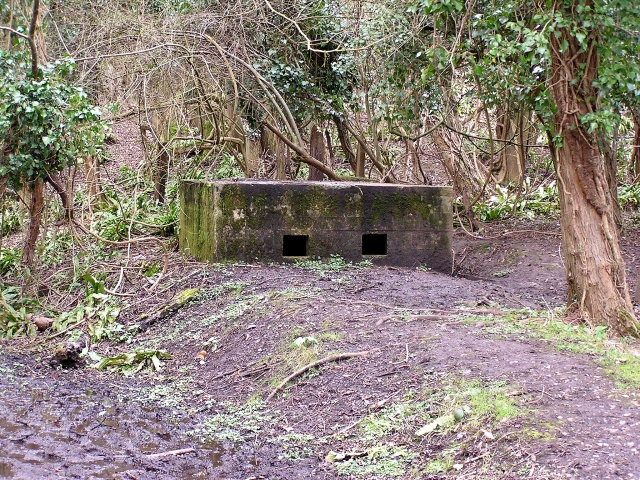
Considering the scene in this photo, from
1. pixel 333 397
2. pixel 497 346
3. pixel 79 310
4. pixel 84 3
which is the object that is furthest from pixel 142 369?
pixel 84 3

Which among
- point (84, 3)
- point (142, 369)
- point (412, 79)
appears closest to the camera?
point (142, 369)

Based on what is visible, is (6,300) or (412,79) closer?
(6,300)

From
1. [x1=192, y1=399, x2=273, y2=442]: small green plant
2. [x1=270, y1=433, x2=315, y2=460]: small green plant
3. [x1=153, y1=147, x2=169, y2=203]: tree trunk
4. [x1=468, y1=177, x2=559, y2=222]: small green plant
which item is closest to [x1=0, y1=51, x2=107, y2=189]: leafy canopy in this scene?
[x1=153, y1=147, x2=169, y2=203]: tree trunk

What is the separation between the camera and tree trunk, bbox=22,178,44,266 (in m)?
8.55

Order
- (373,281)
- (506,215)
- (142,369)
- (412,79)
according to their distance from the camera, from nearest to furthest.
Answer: (142,369), (373,281), (412,79), (506,215)

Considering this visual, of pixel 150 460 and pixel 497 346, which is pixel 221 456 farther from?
pixel 497 346

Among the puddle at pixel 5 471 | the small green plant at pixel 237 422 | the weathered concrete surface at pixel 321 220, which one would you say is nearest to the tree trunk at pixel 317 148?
the weathered concrete surface at pixel 321 220

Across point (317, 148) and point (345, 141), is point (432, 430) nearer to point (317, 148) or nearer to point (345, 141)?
point (317, 148)

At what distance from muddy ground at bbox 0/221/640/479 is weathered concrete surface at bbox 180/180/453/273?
0.82 m

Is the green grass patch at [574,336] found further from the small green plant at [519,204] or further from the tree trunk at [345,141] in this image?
the small green plant at [519,204]

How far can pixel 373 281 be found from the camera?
825cm

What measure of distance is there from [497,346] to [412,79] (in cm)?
550

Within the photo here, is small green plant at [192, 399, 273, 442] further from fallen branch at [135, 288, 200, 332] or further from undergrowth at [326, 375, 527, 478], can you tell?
fallen branch at [135, 288, 200, 332]

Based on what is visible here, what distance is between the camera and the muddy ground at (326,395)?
4234mm
